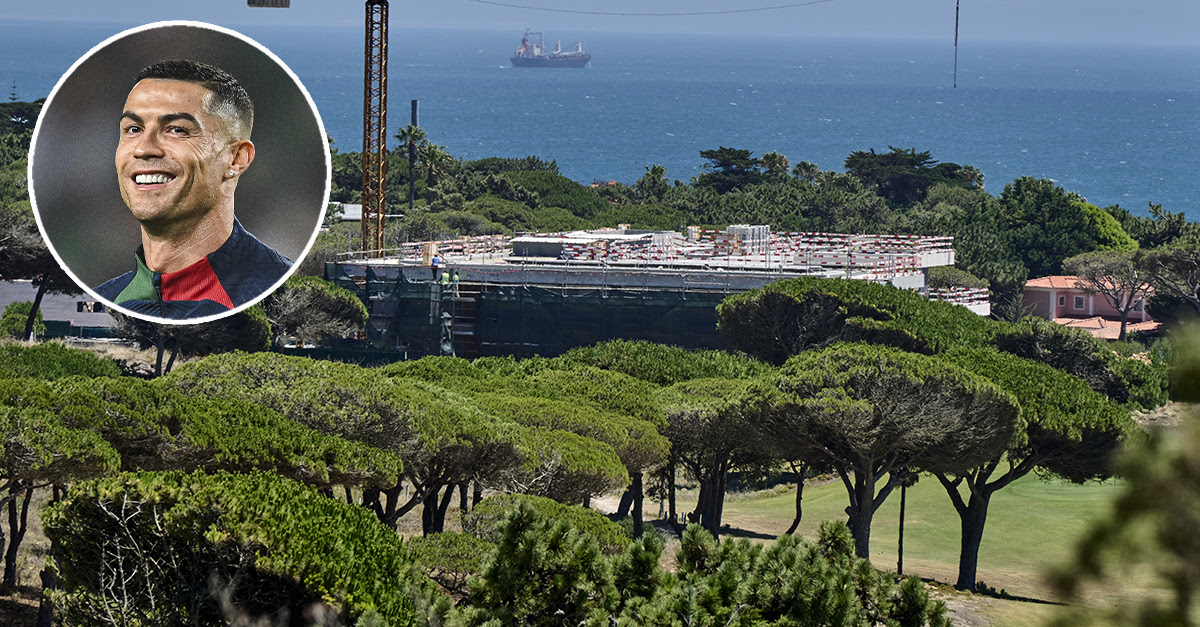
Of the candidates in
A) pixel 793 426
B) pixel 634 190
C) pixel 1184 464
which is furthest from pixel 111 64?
pixel 634 190

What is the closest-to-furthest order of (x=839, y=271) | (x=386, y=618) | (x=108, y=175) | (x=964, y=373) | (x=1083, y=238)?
(x=386, y=618) < (x=108, y=175) < (x=964, y=373) < (x=839, y=271) < (x=1083, y=238)

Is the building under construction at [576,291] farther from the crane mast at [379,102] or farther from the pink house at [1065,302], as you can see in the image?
the pink house at [1065,302]

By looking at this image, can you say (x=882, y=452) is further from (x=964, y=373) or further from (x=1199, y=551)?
(x=1199, y=551)

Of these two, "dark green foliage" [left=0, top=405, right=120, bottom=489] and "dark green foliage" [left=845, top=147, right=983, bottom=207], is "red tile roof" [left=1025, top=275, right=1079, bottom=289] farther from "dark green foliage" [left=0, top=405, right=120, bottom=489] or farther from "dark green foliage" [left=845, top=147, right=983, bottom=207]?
"dark green foliage" [left=0, top=405, right=120, bottom=489]

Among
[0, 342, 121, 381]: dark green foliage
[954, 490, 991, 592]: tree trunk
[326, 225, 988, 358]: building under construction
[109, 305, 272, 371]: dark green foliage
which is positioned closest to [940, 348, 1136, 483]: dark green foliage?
[954, 490, 991, 592]: tree trunk

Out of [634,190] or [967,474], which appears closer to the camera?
[967,474]

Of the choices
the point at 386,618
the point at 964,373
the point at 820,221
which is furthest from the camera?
the point at 820,221
